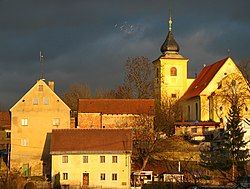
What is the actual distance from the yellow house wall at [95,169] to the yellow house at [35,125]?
534 cm

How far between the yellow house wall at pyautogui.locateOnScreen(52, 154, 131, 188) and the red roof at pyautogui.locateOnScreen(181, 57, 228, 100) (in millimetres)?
25329

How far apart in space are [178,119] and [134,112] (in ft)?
40.0

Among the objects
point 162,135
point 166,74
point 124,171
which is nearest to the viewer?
point 124,171

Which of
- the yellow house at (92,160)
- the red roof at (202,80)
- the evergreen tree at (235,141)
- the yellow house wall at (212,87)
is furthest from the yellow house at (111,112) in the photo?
the evergreen tree at (235,141)

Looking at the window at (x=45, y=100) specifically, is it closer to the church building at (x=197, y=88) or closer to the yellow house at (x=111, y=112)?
the yellow house at (x=111, y=112)

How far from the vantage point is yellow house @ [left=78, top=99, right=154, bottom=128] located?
61062 millimetres

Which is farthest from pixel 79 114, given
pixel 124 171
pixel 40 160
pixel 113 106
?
pixel 124 171

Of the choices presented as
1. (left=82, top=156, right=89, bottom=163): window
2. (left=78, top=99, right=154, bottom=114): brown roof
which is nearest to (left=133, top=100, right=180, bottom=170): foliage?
(left=78, top=99, right=154, bottom=114): brown roof

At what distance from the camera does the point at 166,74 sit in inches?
3125

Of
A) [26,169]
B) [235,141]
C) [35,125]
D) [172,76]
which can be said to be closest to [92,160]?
[26,169]

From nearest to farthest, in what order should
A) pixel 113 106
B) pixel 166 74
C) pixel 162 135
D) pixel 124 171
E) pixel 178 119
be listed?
pixel 124 171 < pixel 162 135 < pixel 113 106 < pixel 178 119 < pixel 166 74

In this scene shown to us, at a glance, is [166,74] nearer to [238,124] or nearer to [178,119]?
[178,119]

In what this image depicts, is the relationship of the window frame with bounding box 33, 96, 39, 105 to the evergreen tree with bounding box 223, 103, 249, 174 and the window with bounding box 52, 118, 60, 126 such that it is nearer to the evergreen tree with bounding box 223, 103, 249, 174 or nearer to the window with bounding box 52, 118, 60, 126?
the window with bounding box 52, 118, 60, 126

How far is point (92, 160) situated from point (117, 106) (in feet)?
51.1
